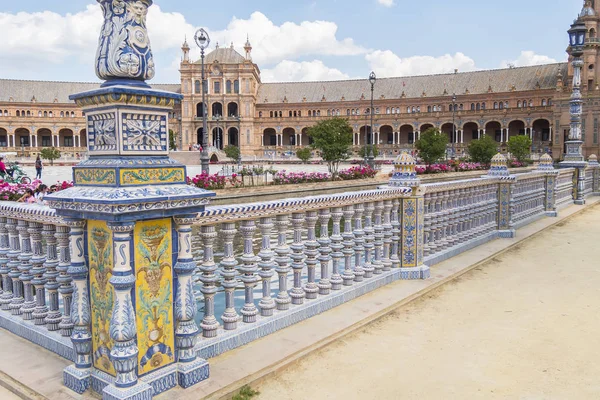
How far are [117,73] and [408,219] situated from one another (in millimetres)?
Result: 4132

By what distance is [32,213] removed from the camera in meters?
3.77

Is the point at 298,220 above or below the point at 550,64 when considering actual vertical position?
below

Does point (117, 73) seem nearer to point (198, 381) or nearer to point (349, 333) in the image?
point (198, 381)

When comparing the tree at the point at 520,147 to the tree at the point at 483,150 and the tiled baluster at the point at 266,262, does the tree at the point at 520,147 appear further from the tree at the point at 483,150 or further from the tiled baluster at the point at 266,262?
the tiled baluster at the point at 266,262

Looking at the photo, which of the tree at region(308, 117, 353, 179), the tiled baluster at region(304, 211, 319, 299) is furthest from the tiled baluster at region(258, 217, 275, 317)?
the tree at region(308, 117, 353, 179)

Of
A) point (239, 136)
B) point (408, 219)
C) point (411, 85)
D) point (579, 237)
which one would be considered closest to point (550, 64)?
point (411, 85)

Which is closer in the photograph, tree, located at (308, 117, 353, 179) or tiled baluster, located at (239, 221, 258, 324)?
tiled baluster, located at (239, 221, 258, 324)

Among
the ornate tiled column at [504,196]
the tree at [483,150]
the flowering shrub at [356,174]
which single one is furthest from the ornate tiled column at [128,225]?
the tree at [483,150]

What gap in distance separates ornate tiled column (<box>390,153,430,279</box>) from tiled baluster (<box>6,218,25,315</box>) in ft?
13.4

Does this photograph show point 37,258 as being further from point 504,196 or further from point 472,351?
point 504,196

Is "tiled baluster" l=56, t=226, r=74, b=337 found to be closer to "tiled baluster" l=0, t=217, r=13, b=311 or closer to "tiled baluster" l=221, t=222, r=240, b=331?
"tiled baluster" l=0, t=217, r=13, b=311

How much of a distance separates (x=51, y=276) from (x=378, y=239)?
3.42 metres

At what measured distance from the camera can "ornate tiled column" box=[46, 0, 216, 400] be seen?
2973 millimetres

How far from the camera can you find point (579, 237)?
9.88 meters
